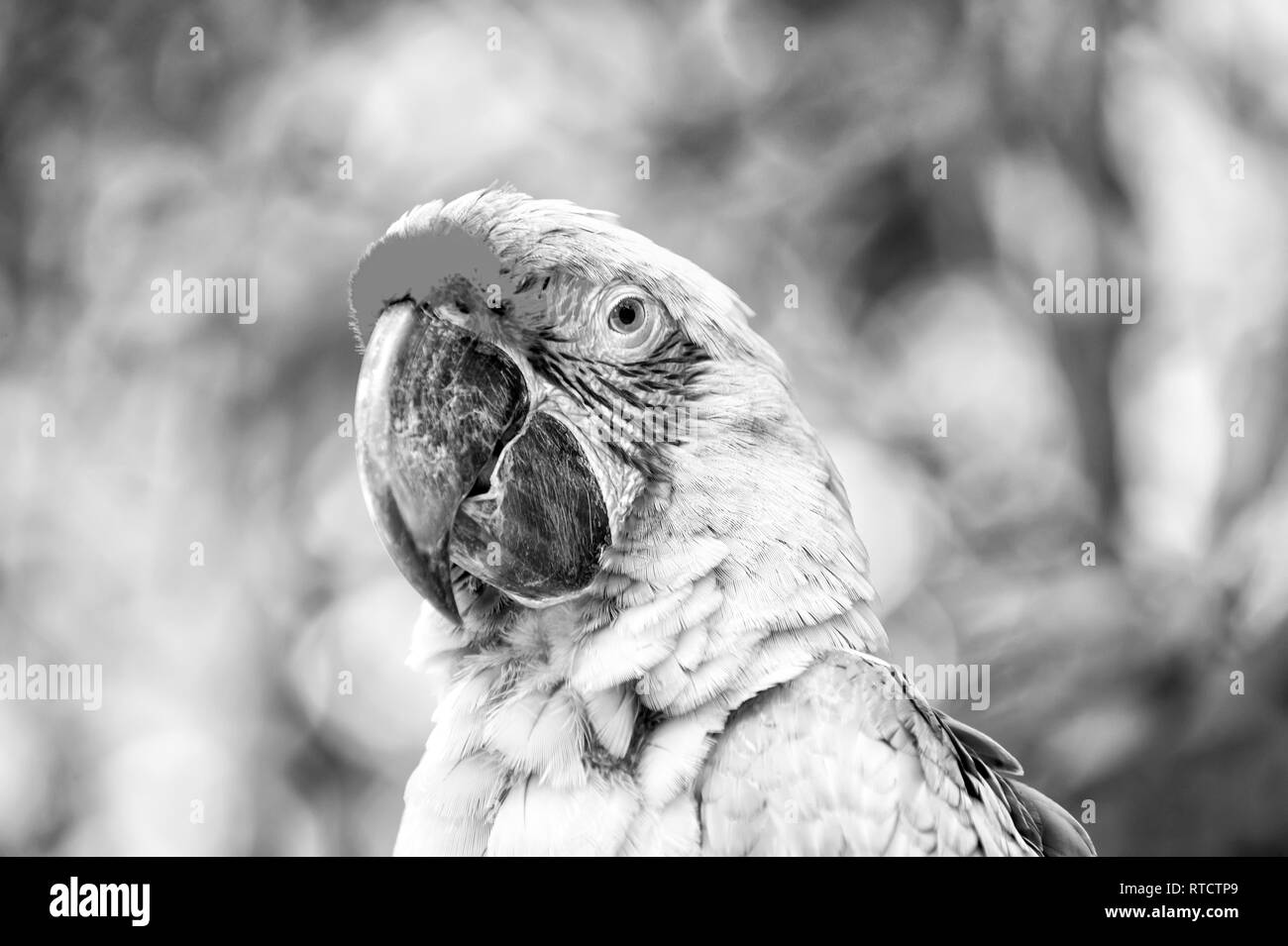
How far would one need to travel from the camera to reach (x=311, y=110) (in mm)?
3701

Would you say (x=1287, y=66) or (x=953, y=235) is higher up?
(x=1287, y=66)

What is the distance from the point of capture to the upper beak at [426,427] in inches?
61.4

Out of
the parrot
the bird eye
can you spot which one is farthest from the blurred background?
the bird eye

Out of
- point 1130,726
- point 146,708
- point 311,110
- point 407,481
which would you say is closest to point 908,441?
point 1130,726

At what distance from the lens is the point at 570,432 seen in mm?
1700

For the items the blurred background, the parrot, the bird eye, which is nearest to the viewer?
the parrot

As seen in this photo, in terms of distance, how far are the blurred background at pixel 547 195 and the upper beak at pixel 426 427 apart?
1.85m

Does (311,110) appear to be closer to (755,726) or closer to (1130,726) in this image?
(755,726)

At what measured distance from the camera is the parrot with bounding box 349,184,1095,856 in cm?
151

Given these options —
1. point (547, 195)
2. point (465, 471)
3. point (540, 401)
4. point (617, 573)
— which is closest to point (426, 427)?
point (465, 471)

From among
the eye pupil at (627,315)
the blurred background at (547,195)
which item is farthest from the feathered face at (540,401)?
the blurred background at (547,195)

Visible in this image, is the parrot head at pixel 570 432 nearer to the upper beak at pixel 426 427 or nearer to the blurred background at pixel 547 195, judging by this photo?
the upper beak at pixel 426 427

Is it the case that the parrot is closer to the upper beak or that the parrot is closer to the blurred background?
the upper beak

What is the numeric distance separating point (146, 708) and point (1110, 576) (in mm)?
3171
